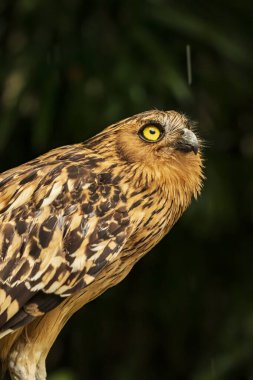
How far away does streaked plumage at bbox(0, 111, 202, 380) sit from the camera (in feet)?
14.9

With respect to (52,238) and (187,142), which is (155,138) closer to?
(187,142)

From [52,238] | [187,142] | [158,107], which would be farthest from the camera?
[158,107]

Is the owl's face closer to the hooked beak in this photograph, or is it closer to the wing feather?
the hooked beak

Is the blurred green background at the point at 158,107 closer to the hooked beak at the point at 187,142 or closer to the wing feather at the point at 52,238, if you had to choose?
the hooked beak at the point at 187,142

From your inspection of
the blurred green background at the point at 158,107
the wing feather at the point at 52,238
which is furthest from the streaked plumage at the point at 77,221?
the blurred green background at the point at 158,107

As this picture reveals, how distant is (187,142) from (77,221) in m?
0.63

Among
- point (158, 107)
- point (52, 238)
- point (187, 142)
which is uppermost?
point (158, 107)

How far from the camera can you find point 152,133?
483 centimetres

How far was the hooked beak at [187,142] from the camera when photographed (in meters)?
4.81

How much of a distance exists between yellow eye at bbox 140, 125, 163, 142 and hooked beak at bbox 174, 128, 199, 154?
88 millimetres

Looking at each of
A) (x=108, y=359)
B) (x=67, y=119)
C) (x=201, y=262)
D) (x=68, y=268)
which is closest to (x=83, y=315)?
(x=108, y=359)

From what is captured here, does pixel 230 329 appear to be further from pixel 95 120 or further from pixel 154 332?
pixel 95 120

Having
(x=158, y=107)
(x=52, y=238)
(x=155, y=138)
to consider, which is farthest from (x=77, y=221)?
(x=158, y=107)

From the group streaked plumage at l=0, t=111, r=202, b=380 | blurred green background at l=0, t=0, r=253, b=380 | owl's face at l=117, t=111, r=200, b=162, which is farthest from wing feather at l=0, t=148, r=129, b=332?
blurred green background at l=0, t=0, r=253, b=380
